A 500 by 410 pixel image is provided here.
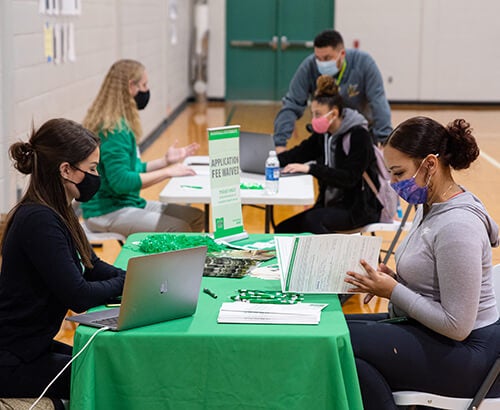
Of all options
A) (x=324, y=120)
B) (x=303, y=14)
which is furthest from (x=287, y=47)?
(x=324, y=120)

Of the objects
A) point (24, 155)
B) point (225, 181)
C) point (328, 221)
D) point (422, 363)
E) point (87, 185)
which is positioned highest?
point (24, 155)

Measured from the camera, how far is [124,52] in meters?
9.00

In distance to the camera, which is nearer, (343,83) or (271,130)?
(343,83)

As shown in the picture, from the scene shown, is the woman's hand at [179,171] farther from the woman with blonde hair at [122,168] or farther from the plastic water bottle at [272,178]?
the plastic water bottle at [272,178]

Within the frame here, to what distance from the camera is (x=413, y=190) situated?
9.09 ft

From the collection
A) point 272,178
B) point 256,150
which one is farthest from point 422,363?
point 256,150

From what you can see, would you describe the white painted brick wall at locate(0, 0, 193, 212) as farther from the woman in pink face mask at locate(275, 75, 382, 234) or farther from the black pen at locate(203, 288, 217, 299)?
the black pen at locate(203, 288, 217, 299)

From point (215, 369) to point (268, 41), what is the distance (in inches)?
531

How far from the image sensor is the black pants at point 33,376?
103 inches

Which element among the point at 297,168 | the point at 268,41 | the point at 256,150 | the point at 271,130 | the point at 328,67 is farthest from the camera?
the point at 268,41

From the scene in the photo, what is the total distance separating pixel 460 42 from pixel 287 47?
288 cm

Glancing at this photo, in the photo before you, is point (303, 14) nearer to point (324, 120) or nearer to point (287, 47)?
point (287, 47)

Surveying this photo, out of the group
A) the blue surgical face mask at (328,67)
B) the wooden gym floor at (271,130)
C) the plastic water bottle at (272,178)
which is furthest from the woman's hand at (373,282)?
the blue surgical face mask at (328,67)

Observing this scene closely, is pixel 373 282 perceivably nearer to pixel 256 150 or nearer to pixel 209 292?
pixel 209 292
